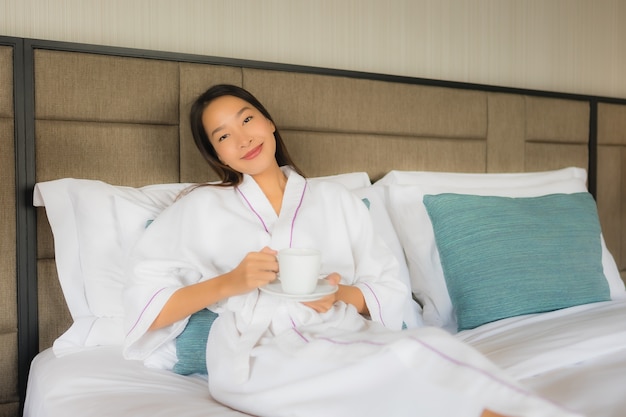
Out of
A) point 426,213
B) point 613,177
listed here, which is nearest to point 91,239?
point 426,213

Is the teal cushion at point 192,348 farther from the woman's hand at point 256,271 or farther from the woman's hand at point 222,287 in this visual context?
the woman's hand at point 256,271

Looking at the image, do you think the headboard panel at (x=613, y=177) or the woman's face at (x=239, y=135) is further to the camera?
the headboard panel at (x=613, y=177)

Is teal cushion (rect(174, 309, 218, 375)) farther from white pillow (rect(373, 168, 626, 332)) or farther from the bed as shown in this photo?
white pillow (rect(373, 168, 626, 332))

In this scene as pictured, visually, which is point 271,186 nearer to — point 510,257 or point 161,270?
point 161,270

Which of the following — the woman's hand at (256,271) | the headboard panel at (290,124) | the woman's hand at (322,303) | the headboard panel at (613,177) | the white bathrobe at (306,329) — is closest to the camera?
the white bathrobe at (306,329)

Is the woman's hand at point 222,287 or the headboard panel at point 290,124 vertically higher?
the headboard panel at point 290,124

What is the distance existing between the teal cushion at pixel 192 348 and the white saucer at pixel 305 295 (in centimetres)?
27

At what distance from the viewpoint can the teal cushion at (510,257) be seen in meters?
1.90

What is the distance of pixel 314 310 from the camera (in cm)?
146

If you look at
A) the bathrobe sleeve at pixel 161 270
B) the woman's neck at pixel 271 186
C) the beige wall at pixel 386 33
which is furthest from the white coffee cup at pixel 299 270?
the beige wall at pixel 386 33

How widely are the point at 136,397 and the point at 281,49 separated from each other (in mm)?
1366

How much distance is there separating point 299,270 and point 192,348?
1.45ft

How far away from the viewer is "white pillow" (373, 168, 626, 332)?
203 cm

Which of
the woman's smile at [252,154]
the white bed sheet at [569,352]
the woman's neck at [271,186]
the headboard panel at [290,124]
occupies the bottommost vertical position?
the white bed sheet at [569,352]
